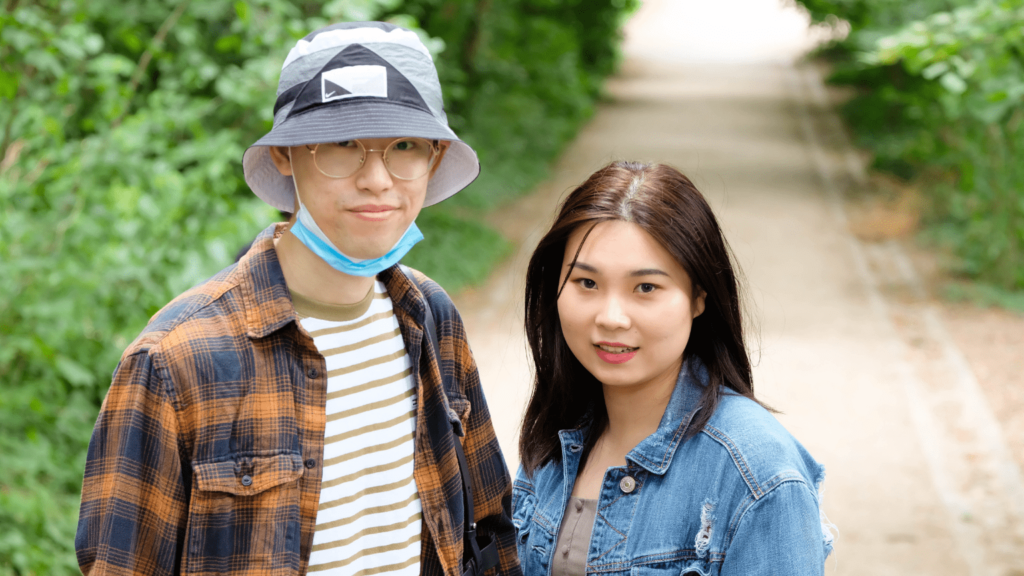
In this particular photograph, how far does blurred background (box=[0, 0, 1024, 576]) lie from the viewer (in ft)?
12.9

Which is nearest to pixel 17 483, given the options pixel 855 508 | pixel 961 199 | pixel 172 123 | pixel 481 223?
pixel 172 123

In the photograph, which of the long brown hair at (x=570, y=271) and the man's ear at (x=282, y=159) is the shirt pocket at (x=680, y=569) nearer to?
the long brown hair at (x=570, y=271)

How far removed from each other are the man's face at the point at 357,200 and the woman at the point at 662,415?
46cm

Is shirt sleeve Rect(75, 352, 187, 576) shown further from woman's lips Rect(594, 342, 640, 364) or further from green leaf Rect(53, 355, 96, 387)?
green leaf Rect(53, 355, 96, 387)

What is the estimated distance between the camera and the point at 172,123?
4617mm

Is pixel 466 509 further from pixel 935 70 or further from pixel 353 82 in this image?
pixel 935 70

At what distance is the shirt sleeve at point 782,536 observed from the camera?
177cm

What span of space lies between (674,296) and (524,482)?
69cm

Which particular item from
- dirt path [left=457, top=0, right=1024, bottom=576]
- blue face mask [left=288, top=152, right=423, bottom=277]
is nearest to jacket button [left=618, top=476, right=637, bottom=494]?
dirt path [left=457, top=0, right=1024, bottom=576]

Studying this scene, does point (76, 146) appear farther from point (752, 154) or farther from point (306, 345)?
point (752, 154)

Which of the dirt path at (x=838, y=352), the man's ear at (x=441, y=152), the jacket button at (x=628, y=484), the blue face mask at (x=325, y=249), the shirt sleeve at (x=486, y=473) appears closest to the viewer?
the blue face mask at (x=325, y=249)

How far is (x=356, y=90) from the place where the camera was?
174cm

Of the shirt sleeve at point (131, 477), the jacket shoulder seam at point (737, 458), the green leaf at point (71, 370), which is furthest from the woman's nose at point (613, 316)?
the green leaf at point (71, 370)

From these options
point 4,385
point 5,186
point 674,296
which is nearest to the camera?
point 674,296
